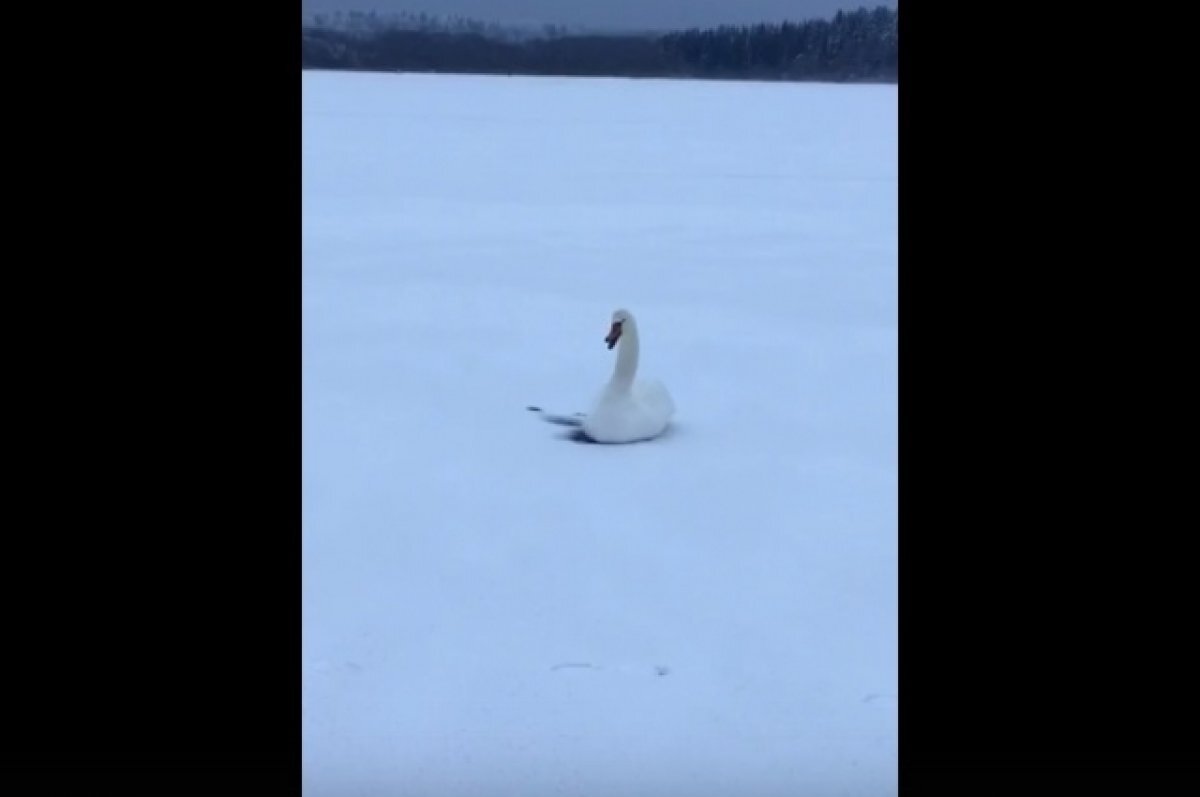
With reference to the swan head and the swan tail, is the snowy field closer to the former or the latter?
the swan tail

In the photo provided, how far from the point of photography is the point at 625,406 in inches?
199

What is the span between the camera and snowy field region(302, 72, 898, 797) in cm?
288

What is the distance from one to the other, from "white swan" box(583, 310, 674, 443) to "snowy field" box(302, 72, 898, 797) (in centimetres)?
6

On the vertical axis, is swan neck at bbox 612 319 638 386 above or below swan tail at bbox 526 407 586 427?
above

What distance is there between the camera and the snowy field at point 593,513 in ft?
9.46

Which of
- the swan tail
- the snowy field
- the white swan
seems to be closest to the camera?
the snowy field
